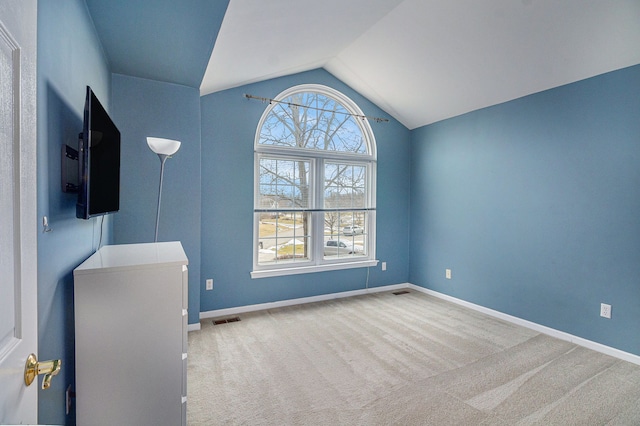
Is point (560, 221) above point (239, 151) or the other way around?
the other way around

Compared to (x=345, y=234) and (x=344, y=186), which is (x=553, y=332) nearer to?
(x=345, y=234)

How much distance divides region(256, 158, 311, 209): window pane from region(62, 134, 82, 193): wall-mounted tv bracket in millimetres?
2319

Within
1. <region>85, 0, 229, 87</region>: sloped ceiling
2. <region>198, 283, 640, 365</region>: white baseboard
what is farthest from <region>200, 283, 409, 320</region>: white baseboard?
<region>85, 0, 229, 87</region>: sloped ceiling

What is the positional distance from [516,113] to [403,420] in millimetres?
3247

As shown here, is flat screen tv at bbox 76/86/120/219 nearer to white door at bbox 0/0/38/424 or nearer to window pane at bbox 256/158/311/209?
white door at bbox 0/0/38/424

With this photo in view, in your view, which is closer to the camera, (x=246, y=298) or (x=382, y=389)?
(x=382, y=389)

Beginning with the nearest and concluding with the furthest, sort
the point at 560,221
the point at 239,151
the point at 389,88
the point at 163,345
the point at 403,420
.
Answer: the point at 163,345, the point at 403,420, the point at 560,221, the point at 239,151, the point at 389,88

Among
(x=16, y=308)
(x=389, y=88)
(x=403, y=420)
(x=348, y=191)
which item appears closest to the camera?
(x=16, y=308)

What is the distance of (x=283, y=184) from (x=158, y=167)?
57.4 inches

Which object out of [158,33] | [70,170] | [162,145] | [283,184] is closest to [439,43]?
[283,184]

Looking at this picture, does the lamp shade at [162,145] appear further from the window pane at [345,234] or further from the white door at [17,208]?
the window pane at [345,234]

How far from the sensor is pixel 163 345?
4.96 ft

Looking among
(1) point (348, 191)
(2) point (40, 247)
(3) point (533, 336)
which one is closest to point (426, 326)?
(3) point (533, 336)

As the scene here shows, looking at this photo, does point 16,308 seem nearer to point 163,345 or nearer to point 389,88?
point 163,345
